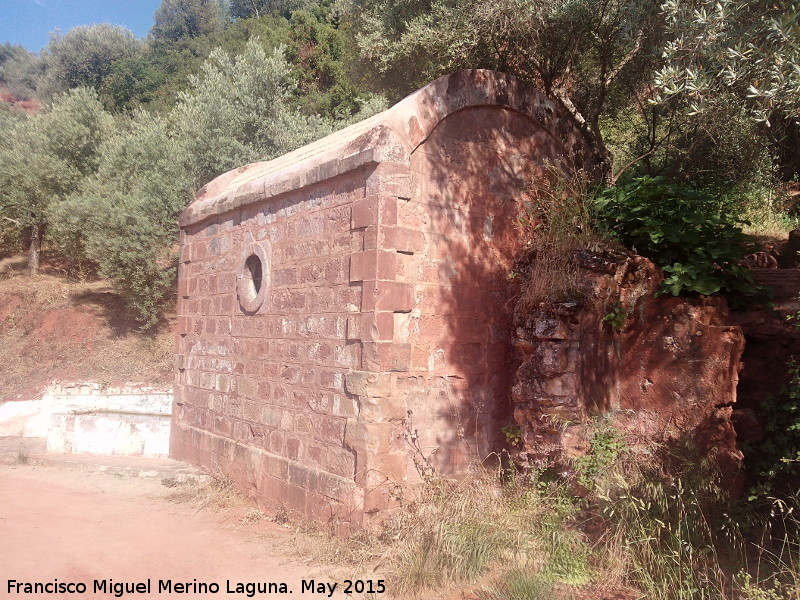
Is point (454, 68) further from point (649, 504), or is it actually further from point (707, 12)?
point (649, 504)

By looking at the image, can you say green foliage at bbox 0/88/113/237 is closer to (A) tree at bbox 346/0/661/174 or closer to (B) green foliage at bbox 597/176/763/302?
(A) tree at bbox 346/0/661/174

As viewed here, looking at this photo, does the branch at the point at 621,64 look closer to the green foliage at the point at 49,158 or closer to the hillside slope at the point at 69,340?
the hillside slope at the point at 69,340

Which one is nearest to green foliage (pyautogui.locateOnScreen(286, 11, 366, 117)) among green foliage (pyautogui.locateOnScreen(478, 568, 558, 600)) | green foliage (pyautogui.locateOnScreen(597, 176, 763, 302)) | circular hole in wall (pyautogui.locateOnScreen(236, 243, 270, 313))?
circular hole in wall (pyautogui.locateOnScreen(236, 243, 270, 313))

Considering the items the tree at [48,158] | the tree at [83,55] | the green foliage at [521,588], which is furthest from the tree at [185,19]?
the green foliage at [521,588]

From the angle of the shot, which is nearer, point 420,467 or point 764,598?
point 764,598

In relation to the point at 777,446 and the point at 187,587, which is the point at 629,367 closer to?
the point at 777,446

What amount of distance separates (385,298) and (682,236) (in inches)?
104

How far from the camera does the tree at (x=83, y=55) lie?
1437 inches

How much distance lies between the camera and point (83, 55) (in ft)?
122

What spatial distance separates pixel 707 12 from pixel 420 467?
4.54m

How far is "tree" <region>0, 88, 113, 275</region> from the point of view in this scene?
17.8 m

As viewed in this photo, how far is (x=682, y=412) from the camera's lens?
5.23 metres

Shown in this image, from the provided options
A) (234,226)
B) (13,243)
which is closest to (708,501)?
(234,226)

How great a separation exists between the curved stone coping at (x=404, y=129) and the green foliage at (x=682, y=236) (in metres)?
1.42
